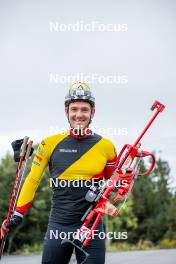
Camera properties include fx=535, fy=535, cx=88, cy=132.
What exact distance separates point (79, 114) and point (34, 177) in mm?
692

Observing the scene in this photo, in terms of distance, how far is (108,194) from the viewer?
4406mm

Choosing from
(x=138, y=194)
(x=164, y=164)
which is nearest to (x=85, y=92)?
(x=138, y=194)

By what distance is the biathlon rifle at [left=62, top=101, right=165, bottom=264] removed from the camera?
4.31 meters

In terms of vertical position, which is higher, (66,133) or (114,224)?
(66,133)

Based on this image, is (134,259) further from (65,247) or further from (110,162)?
(65,247)

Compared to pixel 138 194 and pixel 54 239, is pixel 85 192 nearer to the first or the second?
pixel 54 239

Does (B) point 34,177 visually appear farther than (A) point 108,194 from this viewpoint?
Yes

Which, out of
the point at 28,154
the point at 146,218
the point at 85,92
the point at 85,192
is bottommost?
the point at 146,218

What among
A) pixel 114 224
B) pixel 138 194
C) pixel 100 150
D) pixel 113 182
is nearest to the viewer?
A: pixel 113 182

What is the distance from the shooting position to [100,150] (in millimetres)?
4750

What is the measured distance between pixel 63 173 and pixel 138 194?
6179 centimetres

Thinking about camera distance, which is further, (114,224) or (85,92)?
(114,224)

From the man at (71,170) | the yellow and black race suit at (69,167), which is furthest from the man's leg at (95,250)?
the yellow and black race suit at (69,167)

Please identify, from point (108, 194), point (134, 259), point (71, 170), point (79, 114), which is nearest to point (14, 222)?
point (71, 170)
